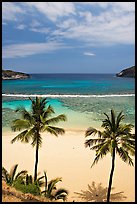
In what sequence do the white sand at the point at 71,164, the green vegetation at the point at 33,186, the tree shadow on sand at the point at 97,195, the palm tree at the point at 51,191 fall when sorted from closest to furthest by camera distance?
the green vegetation at the point at 33,186 < the palm tree at the point at 51,191 < the tree shadow on sand at the point at 97,195 < the white sand at the point at 71,164

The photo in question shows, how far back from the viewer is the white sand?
15211 millimetres

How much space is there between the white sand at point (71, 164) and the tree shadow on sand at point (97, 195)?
0.25 m

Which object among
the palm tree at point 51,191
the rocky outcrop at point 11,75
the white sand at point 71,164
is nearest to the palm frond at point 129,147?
the white sand at point 71,164

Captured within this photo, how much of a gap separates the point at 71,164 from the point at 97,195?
4262 millimetres

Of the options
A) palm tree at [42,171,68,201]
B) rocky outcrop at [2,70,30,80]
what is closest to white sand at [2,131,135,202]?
palm tree at [42,171,68,201]

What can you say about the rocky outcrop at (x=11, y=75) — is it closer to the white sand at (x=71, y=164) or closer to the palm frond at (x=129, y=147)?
the white sand at (x=71, y=164)

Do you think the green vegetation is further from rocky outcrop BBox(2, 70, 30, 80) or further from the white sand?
rocky outcrop BBox(2, 70, 30, 80)

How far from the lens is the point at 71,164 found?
17953 mm

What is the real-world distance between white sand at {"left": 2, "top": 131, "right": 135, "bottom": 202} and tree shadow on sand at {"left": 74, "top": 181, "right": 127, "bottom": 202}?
25 centimetres

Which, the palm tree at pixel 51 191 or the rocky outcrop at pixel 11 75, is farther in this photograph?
the rocky outcrop at pixel 11 75

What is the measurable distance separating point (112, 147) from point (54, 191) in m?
4.29

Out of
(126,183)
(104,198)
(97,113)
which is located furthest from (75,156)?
(97,113)

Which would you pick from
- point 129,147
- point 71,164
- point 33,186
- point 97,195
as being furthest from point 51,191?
point 71,164

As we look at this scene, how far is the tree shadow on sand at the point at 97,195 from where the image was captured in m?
13.6
